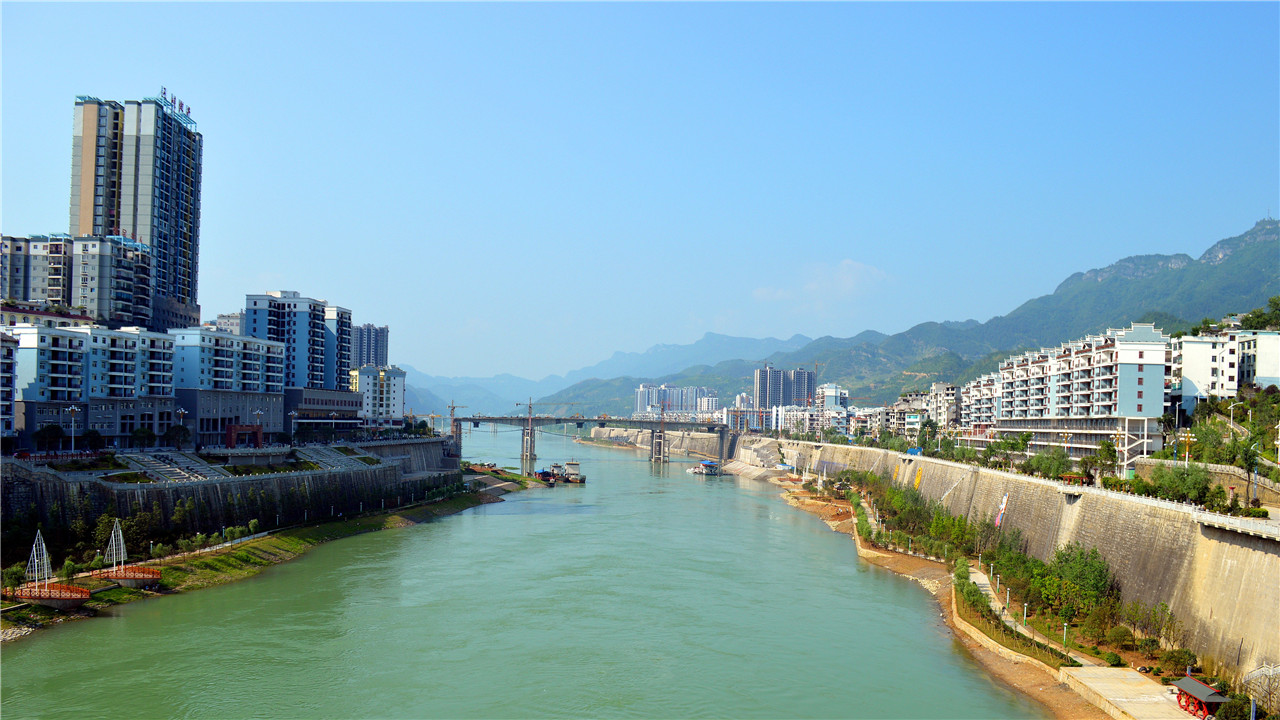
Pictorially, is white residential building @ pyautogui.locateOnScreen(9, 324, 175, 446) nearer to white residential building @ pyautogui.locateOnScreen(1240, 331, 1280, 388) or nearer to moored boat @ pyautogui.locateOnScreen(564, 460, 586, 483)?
moored boat @ pyautogui.locateOnScreen(564, 460, 586, 483)

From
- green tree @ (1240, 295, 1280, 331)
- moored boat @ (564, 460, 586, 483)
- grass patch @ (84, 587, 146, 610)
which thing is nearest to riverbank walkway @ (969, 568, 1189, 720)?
grass patch @ (84, 587, 146, 610)

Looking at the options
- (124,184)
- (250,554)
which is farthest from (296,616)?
(124,184)

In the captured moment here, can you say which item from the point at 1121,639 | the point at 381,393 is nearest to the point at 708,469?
the point at 381,393

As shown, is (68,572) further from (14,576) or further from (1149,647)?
(1149,647)

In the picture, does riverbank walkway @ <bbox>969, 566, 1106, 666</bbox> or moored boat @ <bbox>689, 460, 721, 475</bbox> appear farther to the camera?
moored boat @ <bbox>689, 460, 721, 475</bbox>

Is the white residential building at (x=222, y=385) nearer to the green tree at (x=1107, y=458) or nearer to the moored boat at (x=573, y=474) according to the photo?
the moored boat at (x=573, y=474)

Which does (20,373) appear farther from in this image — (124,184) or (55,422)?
(124,184)

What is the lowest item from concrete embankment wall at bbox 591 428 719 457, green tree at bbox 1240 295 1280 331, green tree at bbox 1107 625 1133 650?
concrete embankment wall at bbox 591 428 719 457
